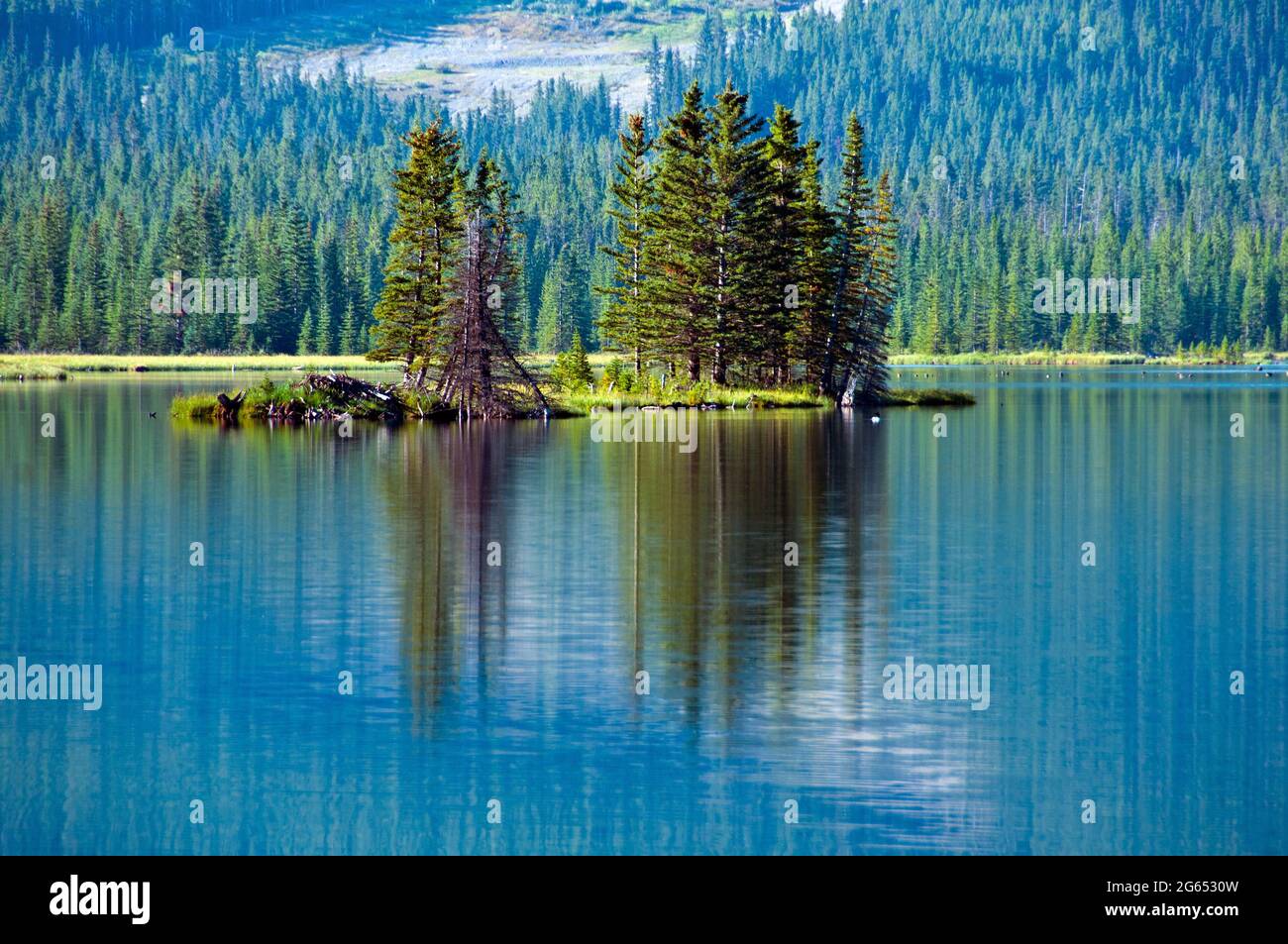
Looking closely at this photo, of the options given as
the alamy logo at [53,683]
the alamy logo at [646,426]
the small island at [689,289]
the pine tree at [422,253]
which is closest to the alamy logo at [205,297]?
the small island at [689,289]

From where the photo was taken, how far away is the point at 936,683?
67.8 ft

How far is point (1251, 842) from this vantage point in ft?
50.2

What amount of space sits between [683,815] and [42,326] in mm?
168749

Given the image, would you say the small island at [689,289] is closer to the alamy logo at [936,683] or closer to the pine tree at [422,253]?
the pine tree at [422,253]

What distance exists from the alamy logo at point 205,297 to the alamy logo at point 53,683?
148 meters

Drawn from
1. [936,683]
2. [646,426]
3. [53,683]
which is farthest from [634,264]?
[936,683]

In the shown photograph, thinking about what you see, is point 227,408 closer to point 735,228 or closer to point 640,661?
point 735,228

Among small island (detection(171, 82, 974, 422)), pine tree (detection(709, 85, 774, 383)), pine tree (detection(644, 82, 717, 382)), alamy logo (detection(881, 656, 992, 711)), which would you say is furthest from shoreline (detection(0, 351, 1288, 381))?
alamy logo (detection(881, 656, 992, 711))

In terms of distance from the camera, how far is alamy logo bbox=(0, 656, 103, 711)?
20406 millimetres

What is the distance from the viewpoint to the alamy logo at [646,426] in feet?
200

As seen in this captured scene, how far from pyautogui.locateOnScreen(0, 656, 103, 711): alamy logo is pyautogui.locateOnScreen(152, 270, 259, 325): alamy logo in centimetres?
14816
